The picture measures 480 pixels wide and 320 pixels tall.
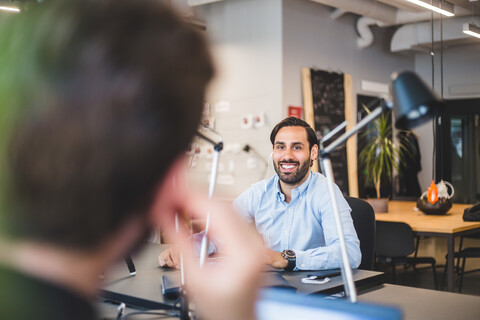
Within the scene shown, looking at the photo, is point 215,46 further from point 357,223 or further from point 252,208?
point 252,208

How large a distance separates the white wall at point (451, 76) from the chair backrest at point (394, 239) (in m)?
4.47

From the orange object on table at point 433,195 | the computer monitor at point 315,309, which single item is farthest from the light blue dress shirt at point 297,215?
the orange object on table at point 433,195

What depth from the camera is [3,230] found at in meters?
0.44

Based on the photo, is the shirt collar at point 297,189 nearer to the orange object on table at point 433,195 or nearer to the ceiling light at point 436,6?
the orange object on table at point 433,195

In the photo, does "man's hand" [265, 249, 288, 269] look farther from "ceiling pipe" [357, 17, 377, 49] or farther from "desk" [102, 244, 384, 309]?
"ceiling pipe" [357, 17, 377, 49]

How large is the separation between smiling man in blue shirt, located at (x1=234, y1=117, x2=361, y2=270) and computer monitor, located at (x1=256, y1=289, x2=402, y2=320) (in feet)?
4.74

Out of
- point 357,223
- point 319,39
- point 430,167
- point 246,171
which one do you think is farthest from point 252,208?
point 430,167

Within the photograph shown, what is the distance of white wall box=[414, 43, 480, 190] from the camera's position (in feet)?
27.0

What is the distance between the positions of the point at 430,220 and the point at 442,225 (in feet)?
1.17

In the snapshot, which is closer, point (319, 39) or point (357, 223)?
point (357, 223)

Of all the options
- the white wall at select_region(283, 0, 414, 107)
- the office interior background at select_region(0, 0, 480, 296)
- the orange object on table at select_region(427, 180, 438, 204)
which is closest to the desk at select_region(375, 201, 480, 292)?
the orange object on table at select_region(427, 180, 438, 204)

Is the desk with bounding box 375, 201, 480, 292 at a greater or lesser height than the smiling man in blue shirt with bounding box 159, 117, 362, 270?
lesser

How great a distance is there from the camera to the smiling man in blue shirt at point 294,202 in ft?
8.98

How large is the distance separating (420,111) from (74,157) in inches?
27.1
